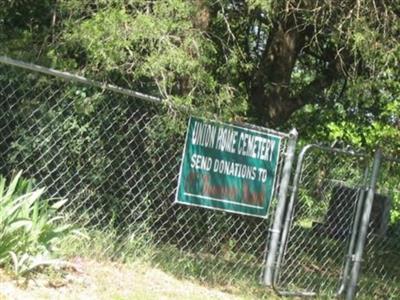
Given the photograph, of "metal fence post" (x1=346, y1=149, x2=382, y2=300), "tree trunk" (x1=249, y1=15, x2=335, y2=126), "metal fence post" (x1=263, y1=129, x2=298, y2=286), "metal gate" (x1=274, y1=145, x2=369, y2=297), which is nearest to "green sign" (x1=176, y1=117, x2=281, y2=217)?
"metal fence post" (x1=263, y1=129, x2=298, y2=286)

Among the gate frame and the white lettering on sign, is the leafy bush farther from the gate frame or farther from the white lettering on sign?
the gate frame

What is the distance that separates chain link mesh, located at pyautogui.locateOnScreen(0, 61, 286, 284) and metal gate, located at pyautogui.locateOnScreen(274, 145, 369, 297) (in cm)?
119

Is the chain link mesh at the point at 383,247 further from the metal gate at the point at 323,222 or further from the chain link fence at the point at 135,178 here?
the chain link fence at the point at 135,178

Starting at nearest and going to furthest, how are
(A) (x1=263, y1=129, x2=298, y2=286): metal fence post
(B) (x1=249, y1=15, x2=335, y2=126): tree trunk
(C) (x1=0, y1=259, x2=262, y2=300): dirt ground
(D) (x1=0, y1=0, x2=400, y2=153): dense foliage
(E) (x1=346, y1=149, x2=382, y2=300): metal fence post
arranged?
(C) (x1=0, y1=259, x2=262, y2=300): dirt ground
(D) (x1=0, y1=0, x2=400, y2=153): dense foliage
(A) (x1=263, y1=129, x2=298, y2=286): metal fence post
(E) (x1=346, y1=149, x2=382, y2=300): metal fence post
(B) (x1=249, y1=15, x2=335, y2=126): tree trunk

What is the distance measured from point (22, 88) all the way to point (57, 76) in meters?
0.42

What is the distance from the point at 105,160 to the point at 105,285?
41.6 inches

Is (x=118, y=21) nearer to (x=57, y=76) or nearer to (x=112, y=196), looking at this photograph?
(x=57, y=76)

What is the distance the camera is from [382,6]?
716 centimetres

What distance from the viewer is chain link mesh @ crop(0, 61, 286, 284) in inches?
225

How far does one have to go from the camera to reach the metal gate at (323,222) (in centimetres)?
714

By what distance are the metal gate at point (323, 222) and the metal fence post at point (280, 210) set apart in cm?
13

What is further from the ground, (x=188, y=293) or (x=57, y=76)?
(x=57, y=76)

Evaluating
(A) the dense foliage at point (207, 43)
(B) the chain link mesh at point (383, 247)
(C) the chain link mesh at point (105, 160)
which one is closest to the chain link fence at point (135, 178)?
(C) the chain link mesh at point (105, 160)

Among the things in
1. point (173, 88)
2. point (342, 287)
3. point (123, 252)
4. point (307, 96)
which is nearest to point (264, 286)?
point (342, 287)
